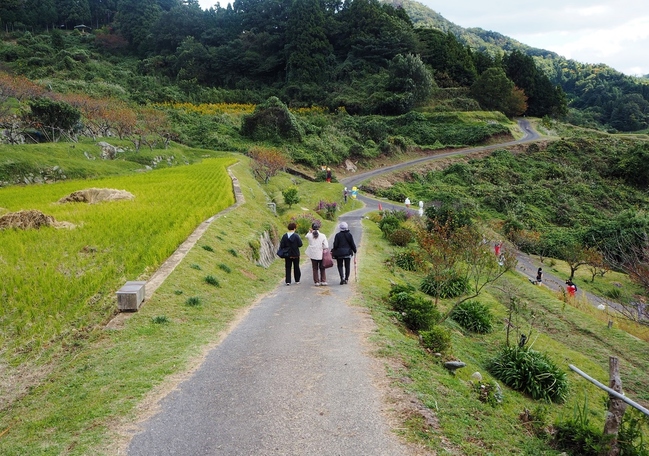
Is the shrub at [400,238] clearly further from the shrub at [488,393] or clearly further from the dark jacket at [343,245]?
the shrub at [488,393]

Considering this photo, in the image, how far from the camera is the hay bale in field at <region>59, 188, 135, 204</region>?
15891 millimetres

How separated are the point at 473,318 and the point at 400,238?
9.96m

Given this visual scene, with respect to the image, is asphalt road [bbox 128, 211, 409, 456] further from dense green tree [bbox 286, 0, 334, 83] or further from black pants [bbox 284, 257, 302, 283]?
dense green tree [bbox 286, 0, 334, 83]

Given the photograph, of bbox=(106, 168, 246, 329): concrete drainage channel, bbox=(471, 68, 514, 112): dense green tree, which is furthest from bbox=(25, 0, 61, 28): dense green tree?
bbox=(106, 168, 246, 329): concrete drainage channel

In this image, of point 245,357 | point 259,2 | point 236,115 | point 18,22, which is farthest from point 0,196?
point 18,22

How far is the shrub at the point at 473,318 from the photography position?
11766 mm

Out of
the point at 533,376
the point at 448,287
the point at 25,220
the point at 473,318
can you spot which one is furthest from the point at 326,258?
the point at 25,220

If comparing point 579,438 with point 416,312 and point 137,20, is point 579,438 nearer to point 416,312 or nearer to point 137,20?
point 416,312

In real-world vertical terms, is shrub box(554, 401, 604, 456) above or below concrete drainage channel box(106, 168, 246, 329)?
below

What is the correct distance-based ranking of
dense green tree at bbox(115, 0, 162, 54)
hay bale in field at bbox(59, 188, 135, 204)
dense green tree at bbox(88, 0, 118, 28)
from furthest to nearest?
dense green tree at bbox(88, 0, 118, 28) → dense green tree at bbox(115, 0, 162, 54) → hay bale in field at bbox(59, 188, 135, 204)

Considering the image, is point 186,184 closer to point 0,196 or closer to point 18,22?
point 0,196

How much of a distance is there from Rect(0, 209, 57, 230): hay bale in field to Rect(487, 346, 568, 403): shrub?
1220 cm

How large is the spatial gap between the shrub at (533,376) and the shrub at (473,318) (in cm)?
298

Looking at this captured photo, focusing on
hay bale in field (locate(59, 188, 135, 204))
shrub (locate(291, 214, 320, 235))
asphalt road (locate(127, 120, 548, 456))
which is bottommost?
shrub (locate(291, 214, 320, 235))
